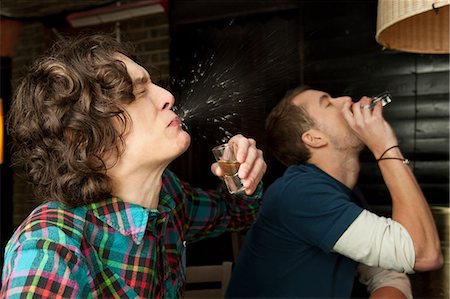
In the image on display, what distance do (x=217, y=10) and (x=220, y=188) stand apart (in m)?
2.06

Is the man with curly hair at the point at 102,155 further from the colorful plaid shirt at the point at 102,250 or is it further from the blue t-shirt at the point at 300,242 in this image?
the blue t-shirt at the point at 300,242

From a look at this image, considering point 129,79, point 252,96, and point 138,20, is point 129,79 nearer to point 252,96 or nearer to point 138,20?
point 252,96

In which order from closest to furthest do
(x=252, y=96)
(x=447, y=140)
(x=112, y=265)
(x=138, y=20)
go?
(x=112, y=265) → (x=252, y=96) → (x=447, y=140) → (x=138, y=20)

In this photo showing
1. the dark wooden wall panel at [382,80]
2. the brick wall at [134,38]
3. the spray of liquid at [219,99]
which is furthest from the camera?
the brick wall at [134,38]

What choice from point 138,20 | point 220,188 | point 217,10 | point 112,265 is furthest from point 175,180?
point 138,20

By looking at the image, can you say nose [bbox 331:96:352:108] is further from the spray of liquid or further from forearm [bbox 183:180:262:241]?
forearm [bbox 183:180:262:241]

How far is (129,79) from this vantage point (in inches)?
49.1

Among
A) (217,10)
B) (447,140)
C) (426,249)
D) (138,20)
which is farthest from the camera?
(138,20)

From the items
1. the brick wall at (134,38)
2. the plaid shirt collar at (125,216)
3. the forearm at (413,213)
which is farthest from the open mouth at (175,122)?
the brick wall at (134,38)

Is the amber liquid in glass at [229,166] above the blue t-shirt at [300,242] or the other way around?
above

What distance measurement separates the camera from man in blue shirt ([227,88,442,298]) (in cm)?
142

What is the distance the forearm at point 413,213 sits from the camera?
55.2 inches

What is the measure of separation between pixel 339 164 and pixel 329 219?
37 cm

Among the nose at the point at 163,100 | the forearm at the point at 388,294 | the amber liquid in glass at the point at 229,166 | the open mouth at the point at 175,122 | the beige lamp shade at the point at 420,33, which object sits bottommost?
the forearm at the point at 388,294
